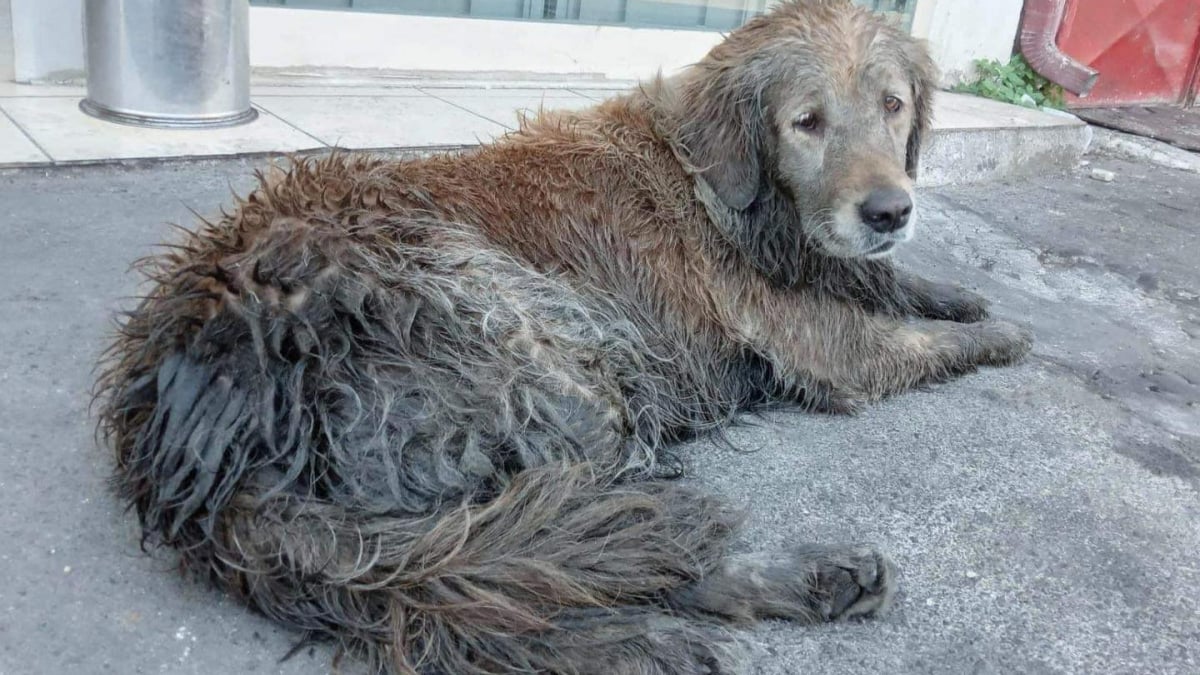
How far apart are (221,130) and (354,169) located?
2.30 m

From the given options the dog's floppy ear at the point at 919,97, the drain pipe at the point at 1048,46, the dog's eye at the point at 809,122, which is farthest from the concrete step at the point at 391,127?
the dog's floppy ear at the point at 919,97

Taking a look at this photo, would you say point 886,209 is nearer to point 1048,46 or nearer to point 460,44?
point 460,44

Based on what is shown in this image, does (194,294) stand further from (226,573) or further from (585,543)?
(585,543)

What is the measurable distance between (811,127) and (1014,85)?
582 centimetres

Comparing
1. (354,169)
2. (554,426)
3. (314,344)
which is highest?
(354,169)

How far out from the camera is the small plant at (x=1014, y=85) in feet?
26.1

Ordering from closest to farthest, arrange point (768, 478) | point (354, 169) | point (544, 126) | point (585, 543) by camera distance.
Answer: point (585, 543) → point (354, 169) → point (768, 478) → point (544, 126)

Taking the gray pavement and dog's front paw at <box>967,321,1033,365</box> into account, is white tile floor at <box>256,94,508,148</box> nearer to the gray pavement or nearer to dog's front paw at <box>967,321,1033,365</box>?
the gray pavement

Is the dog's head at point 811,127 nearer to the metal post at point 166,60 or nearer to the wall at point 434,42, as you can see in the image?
the metal post at point 166,60

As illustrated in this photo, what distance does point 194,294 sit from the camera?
2.22 meters

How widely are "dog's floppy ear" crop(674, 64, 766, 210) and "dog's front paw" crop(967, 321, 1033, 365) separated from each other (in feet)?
3.88

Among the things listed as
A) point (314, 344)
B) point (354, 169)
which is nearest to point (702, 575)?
point (314, 344)

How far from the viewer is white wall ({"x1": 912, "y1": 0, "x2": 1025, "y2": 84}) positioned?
8.02 m

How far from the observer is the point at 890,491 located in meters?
2.94
